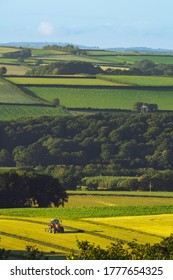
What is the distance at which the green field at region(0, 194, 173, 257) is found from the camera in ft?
225

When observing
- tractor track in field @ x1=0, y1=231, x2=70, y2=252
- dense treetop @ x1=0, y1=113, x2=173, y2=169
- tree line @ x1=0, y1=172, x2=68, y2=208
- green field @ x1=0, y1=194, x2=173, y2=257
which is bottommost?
dense treetop @ x1=0, y1=113, x2=173, y2=169

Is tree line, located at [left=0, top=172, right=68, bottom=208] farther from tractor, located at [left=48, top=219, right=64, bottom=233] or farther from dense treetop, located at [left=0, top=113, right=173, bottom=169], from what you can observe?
dense treetop, located at [left=0, top=113, right=173, bottom=169]

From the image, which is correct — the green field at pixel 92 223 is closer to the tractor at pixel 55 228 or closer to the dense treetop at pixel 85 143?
the tractor at pixel 55 228

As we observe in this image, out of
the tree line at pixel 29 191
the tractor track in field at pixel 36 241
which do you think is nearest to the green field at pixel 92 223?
the tractor track in field at pixel 36 241

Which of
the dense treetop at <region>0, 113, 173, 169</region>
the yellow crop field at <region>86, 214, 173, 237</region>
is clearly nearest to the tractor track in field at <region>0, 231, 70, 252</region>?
the yellow crop field at <region>86, 214, 173, 237</region>

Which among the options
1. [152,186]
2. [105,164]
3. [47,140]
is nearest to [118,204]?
[152,186]

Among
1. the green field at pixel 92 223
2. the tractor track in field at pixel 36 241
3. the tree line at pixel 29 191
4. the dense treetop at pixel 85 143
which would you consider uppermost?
the tractor track in field at pixel 36 241

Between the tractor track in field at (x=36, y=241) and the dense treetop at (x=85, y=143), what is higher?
the tractor track in field at (x=36, y=241)

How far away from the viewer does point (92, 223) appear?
8394 cm

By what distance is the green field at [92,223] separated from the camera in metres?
68.5

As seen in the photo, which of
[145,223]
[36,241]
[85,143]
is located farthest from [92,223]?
[85,143]

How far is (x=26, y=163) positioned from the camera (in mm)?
175375

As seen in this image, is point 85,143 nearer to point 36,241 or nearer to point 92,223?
point 92,223

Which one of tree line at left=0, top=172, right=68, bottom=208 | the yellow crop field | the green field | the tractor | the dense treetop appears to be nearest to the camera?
the green field
